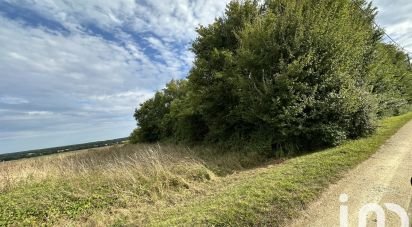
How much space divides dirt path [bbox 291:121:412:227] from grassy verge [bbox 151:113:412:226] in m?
0.24

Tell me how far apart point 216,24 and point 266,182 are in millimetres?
13406

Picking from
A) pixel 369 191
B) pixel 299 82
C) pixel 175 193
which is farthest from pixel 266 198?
pixel 299 82

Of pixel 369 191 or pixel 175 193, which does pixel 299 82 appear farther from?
pixel 175 193

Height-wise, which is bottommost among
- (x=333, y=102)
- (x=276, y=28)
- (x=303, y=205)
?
(x=303, y=205)

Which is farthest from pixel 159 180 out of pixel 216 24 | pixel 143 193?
pixel 216 24

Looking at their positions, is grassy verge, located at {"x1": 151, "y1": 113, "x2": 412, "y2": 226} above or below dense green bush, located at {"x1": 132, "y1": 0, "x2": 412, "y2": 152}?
below

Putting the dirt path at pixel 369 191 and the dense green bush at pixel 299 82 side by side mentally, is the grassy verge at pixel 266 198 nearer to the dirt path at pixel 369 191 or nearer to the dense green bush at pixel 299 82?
the dirt path at pixel 369 191

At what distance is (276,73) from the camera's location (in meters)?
11.5


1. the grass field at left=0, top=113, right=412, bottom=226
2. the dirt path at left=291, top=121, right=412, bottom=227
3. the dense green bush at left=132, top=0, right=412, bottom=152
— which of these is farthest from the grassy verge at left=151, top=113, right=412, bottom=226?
the dense green bush at left=132, top=0, right=412, bottom=152

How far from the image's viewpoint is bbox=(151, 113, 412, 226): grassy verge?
5.29 meters

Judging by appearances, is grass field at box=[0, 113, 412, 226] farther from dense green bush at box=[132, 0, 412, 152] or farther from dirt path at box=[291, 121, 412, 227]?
dense green bush at box=[132, 0, 412, 152]

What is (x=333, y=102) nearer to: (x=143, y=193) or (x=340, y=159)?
(x=340, y=159)

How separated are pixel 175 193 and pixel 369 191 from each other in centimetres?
450

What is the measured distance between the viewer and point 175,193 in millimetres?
7605
